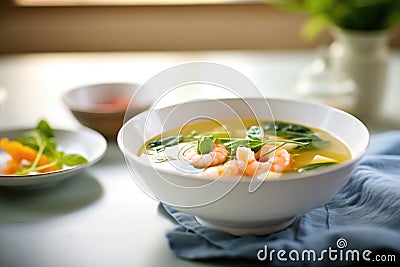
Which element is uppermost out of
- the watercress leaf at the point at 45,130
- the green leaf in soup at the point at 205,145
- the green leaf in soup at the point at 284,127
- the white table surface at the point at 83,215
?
the green leaf in soup at the point at 205,145

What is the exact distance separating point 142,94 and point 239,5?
1.31m

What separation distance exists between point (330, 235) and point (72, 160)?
0.52 meters

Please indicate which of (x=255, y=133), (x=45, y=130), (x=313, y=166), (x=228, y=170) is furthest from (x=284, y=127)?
(x=45, y=130)

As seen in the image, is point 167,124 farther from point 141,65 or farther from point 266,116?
point 141,65

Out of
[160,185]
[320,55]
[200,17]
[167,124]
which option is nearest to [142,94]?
[167,124]

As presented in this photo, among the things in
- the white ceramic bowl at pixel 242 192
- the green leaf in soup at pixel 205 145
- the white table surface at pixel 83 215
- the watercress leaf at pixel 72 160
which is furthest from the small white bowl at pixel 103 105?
the green leaf in soup at pixel 205 145

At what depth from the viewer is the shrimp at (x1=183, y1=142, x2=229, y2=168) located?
103cm

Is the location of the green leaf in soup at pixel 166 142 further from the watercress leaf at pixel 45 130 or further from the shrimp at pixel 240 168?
the watercress leaf at pixel 45 130

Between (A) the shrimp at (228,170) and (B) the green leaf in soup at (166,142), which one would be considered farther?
(B) the green leaf in soup at (166,142)

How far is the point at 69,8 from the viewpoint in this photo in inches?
108

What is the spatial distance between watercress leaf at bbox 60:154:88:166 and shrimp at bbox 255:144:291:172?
382 millimetres

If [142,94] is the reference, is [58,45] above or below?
below

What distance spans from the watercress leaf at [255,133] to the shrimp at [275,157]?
8 centimetres

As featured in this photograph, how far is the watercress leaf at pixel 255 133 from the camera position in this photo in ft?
3.78
